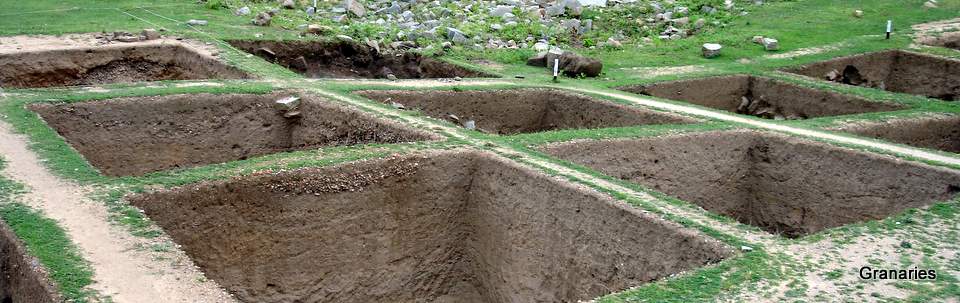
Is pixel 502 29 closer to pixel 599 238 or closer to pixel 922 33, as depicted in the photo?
pixel 922 33

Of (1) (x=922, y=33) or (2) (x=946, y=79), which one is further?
(1) (x=922, y=33)

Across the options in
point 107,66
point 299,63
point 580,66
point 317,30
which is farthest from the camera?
point 317,30

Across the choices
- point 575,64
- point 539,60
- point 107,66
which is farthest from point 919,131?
point 107,66

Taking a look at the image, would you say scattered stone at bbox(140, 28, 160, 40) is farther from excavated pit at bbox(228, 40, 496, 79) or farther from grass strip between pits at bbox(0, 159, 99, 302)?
grass strip between pits at bbox(0, 159, 99, 302)

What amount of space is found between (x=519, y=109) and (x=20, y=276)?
763 cm

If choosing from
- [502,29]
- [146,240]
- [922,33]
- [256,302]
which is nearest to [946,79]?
[922,33]

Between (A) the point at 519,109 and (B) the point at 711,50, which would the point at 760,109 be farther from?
(A) the point at 519,109

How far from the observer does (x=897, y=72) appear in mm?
16578

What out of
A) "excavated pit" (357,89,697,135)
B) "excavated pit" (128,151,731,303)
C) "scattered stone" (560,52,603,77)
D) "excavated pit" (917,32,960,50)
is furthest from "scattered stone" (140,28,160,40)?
"excavated pit" (917,32,960,50)

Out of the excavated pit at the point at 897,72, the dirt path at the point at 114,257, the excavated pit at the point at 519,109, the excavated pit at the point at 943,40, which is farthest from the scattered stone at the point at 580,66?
the dirt path at the point at 114,257

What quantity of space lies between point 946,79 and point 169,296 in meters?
14.5

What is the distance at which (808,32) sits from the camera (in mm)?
18547

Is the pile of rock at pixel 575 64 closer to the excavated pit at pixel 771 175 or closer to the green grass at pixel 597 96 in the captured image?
the green grass at pixel 597 96

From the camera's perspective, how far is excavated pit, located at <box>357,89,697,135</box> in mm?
11320
